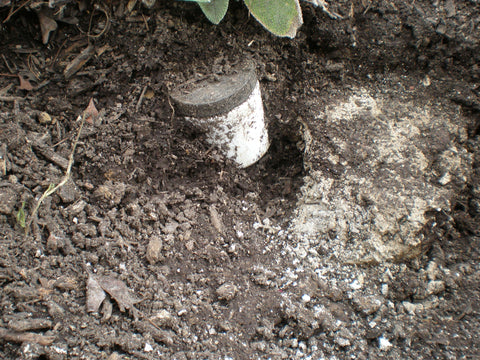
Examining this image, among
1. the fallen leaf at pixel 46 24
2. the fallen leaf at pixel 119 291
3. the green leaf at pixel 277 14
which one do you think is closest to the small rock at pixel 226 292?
the fallen leaf at pixel 119 291

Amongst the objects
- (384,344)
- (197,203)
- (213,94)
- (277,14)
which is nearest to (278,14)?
(277,14)

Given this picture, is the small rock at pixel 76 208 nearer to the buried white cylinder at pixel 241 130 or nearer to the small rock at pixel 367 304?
the buried white cylinder at pixel 241 130

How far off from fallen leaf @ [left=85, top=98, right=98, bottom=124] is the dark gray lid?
379mm

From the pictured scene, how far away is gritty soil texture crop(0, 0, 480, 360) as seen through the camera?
1.47m

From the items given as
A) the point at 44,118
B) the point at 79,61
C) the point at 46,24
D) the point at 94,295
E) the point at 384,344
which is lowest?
the point at 384,344

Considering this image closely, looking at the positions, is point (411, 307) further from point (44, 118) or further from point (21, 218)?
point (44, 118)

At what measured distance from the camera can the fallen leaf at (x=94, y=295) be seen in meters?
1.42

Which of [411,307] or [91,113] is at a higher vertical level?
[91,113]

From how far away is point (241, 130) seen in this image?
2.03 metres

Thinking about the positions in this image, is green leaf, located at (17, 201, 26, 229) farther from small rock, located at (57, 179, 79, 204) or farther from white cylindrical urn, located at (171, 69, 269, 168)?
white cylindrical urn, located at (171, 69, 269, 168)

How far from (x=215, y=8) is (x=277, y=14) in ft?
0.94

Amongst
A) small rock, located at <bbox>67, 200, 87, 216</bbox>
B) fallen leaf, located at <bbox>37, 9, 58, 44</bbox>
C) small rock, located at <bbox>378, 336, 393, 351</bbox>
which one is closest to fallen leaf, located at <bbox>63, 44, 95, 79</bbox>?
fallen leaf, located at <bbox>37, 9, 58, 44</bbox>

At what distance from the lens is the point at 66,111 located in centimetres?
193

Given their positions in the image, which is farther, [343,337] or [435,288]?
[435,288]
